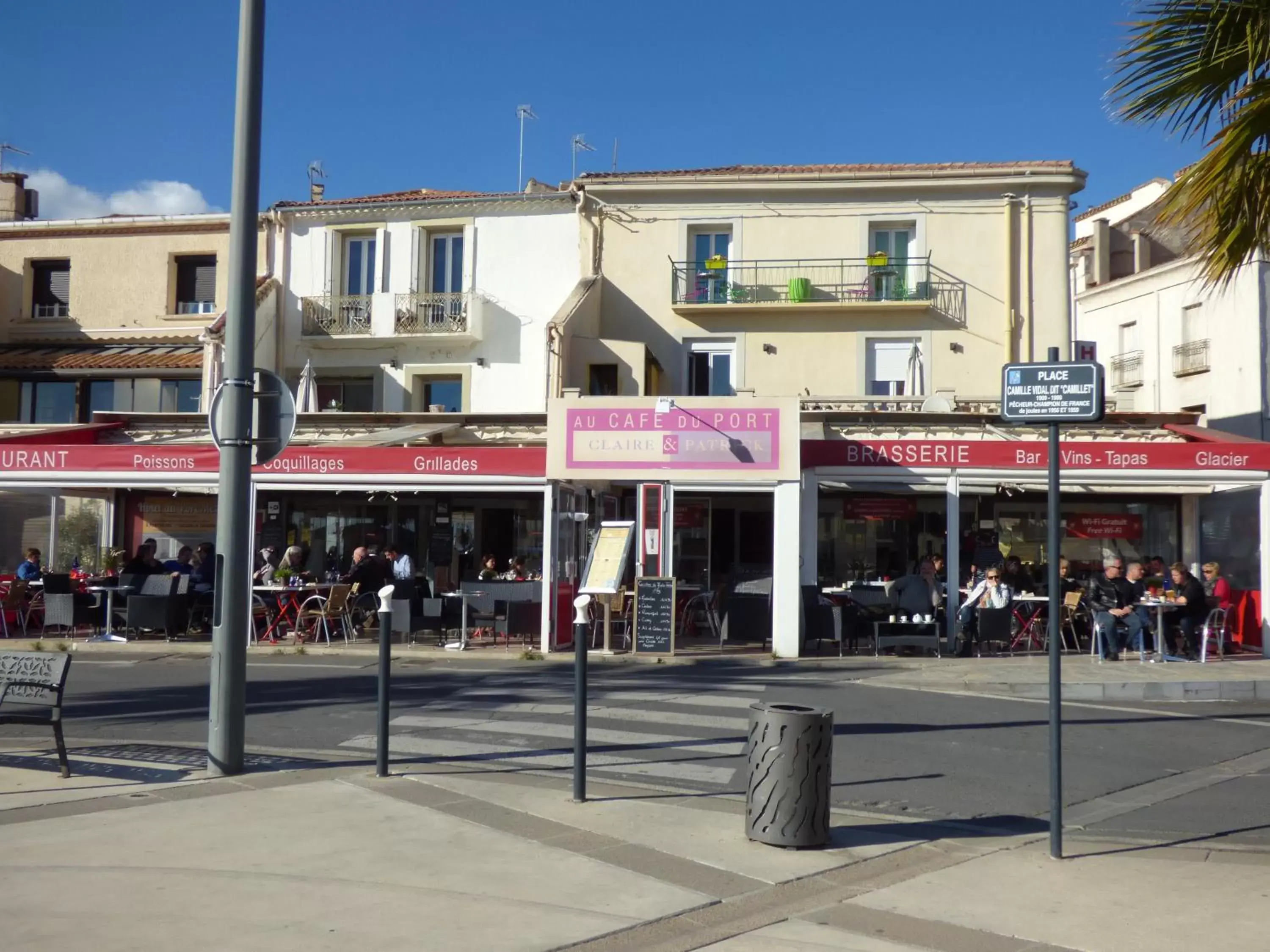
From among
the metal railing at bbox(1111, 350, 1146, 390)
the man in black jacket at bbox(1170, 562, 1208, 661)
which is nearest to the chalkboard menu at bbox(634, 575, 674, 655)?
the man in black jacket at bbox(1170, 562, 1208, 661)

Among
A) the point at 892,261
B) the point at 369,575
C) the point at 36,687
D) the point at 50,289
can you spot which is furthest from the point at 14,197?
the point at 36,687

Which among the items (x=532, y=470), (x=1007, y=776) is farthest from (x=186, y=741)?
(x=532, y=470)

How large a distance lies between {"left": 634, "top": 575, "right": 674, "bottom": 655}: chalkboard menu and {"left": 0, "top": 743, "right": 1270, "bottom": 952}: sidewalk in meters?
8.98

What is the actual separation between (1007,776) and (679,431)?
9.50 metres

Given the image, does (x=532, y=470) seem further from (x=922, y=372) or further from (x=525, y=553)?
(x=922, y=372)

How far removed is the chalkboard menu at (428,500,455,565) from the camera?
24234mm

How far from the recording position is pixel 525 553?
24.0 m

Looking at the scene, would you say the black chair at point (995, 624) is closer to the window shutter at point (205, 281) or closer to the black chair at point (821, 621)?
the black chair at point (821, 621)

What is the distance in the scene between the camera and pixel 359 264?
26.6 m

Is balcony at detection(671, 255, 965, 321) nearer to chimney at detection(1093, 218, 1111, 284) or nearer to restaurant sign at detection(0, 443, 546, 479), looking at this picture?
restaurant sign at detection(0, 443, 546, 479)

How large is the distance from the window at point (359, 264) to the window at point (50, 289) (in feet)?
22.8

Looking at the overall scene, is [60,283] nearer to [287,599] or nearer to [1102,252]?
[287,599]

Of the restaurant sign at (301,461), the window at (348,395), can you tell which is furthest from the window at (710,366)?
→ the restaurant sign at (301,461)

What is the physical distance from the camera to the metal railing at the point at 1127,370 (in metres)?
35.3
